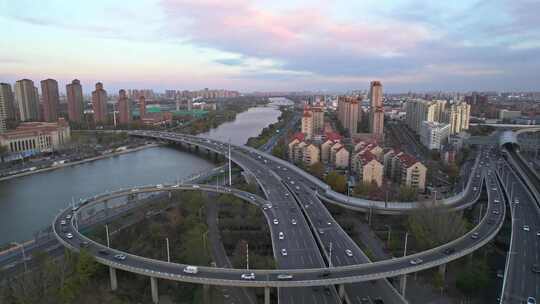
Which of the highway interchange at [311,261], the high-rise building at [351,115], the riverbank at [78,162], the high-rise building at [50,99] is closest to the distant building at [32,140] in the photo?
the riverbank at [78,162]

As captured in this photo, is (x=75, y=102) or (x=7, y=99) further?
(x=75, y=102)

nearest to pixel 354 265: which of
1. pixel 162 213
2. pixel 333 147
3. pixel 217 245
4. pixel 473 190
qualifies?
pixel 217 245

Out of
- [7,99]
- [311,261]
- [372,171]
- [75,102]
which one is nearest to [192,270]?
[311,261]

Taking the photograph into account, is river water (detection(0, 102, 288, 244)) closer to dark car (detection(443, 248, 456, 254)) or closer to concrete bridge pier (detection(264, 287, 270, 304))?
concrete bridge pier (detection(264, 287, 270, 304))

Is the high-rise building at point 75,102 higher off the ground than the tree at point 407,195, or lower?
higher

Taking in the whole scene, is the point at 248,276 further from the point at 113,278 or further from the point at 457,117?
the point at 457,117

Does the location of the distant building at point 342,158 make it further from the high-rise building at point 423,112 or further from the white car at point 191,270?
the white car at point 191,270
